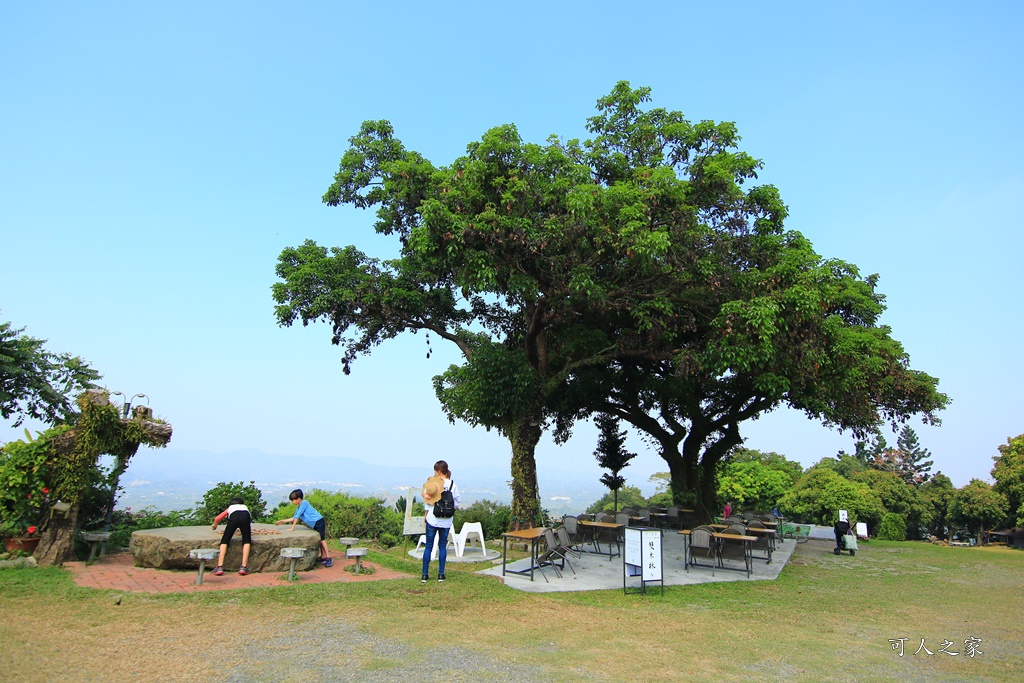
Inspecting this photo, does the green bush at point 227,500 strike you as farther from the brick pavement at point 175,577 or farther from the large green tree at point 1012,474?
the large green tree at point 1012,474

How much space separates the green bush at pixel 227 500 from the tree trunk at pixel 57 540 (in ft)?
9.95

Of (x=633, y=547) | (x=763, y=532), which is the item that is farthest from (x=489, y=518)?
(x=633, y=547)

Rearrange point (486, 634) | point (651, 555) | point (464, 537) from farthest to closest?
point (464, 537)
point (651, 555)
point (486, 634)

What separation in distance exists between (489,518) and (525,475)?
5.98ft

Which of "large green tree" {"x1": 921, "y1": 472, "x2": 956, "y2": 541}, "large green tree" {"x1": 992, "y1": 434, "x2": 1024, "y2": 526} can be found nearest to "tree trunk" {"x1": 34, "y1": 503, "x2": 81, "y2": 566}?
"large green tree" {"x1": 992, "y1": 434, "x2": 1024, "y2": 526}

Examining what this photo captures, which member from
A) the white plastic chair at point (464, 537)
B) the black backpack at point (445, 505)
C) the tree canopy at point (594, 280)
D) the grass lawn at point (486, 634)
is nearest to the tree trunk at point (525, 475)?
the tree canopy at point (594, 280)

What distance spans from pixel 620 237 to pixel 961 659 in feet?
28.4

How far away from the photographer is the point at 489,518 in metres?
15.8

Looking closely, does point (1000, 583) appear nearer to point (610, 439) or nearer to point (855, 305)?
point (855, 305)

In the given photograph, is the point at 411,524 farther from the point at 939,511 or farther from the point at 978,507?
the point at 939,511

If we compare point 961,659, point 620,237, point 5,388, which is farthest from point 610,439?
point 5,388

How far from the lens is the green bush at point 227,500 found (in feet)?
39.8

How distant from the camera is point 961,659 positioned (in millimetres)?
6199

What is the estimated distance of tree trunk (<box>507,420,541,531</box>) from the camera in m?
14.8
